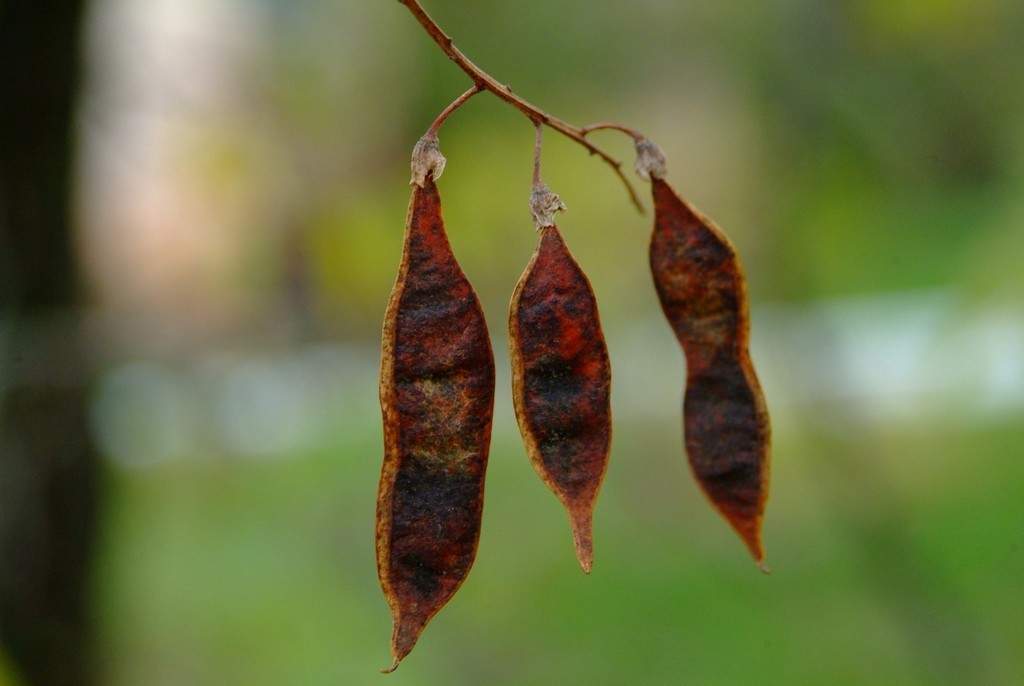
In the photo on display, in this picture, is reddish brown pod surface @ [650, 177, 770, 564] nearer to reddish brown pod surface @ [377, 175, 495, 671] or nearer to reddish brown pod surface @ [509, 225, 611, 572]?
reddish brown pod surface @ [509, 225, 611, 572]

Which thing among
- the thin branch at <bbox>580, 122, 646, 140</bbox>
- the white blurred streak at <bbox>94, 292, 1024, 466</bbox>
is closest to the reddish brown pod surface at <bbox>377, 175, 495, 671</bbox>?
the thin branch at <bbox>580, 122, 646, 140</bbox>

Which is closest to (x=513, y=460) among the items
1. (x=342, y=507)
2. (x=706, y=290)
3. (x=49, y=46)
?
(x=342, y=507)

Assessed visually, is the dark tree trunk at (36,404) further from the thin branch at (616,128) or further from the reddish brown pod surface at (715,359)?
the reddish brown pod surface at (715,359)

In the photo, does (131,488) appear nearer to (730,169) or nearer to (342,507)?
(342,507)

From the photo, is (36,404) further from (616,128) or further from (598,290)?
(598,290)

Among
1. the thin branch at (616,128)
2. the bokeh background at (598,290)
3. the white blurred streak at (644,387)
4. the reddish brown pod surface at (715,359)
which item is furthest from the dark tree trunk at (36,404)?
the reddish brown pod surface at (715,359)

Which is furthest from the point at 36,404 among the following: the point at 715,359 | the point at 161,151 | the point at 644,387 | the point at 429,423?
the point at 644,387
